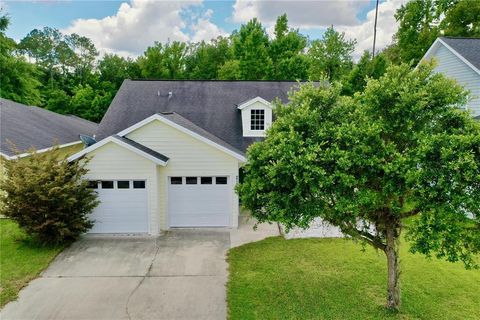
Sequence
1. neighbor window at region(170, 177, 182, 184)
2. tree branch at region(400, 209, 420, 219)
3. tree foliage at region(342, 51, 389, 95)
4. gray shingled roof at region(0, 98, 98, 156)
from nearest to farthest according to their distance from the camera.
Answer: tree branch at region(400, 209, 420, 219) → neighbor window at region(170, 177, 182, 184) → gray shingled roof at region(0, 98, 98, 156) → tree foliage at region(342, 51, 389, 95)

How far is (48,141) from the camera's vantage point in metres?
16.9

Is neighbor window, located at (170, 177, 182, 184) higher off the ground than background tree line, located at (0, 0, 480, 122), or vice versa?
background tree line, located at (0, 0, 480, 122)

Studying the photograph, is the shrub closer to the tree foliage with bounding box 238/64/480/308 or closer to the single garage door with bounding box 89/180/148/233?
the single garage door with bounding box 89/180/148/233

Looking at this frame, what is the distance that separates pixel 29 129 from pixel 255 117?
12507mm

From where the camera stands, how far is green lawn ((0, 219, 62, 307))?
795 centimetres

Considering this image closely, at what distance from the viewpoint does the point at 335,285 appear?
8.19 m

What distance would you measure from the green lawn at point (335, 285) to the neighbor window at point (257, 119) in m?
6.88

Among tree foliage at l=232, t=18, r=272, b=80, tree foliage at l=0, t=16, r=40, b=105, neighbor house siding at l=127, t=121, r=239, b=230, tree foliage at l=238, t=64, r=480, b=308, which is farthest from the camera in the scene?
tree foliage at l=232, t=18, r=272, b=80

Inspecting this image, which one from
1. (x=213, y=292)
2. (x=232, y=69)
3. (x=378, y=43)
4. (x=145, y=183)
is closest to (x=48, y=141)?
(x=145, y=183)

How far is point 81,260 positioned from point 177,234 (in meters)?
3.44

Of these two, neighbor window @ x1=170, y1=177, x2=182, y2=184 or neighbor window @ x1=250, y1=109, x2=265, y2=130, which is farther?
neighbor window @ x1=250, y1=109, x2=265, y2=130

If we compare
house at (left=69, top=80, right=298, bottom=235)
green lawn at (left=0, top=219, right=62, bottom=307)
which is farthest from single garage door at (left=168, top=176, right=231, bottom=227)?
green lawn at (left=0, top=219, right=62, bottom=307)

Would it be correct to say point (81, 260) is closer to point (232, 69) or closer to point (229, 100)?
point (229, 100)

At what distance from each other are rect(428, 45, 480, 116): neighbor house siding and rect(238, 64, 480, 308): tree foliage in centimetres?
1139
